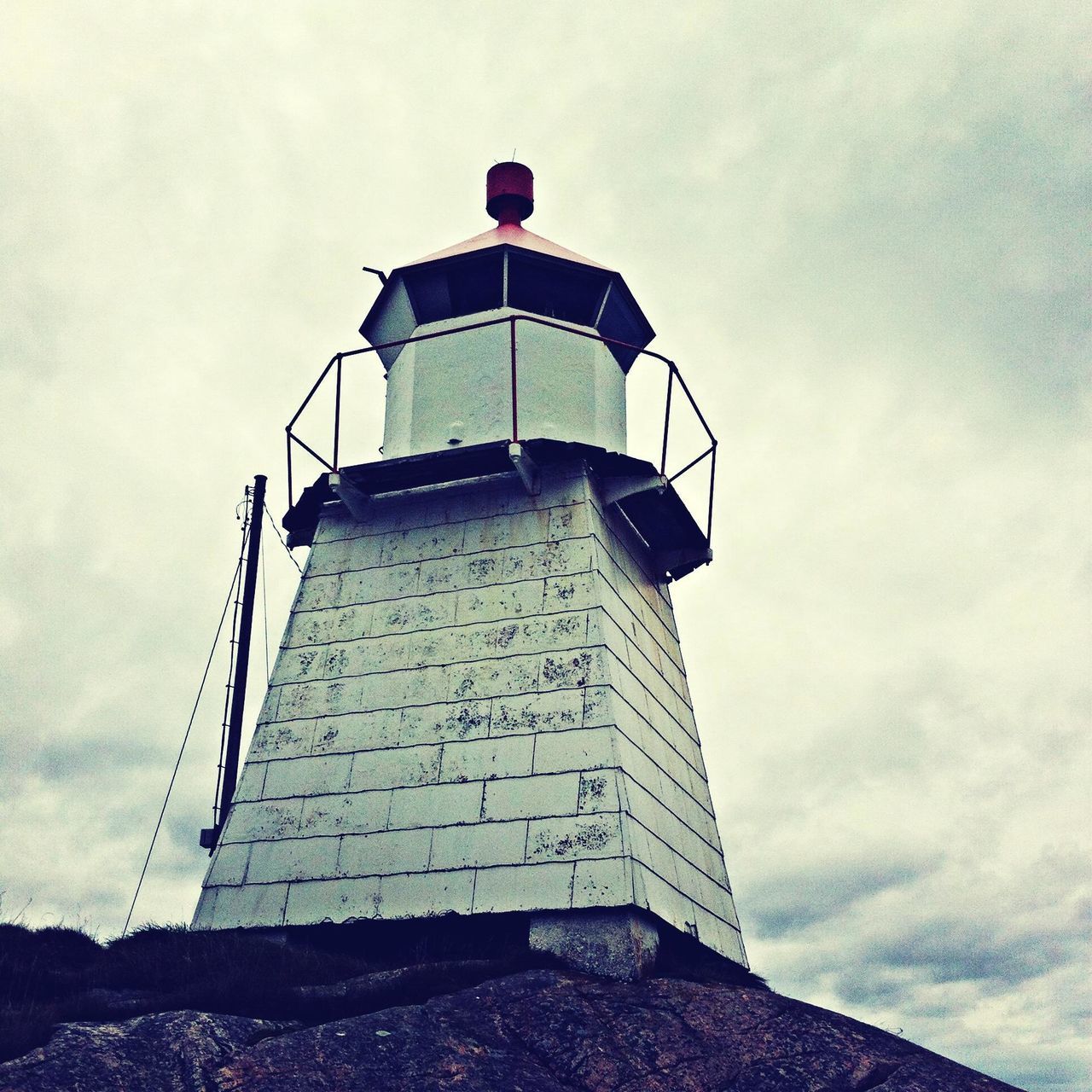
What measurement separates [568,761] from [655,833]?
1.33m

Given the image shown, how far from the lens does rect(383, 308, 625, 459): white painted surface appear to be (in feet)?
49.3

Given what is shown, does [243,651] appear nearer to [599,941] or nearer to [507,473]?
[507,473]

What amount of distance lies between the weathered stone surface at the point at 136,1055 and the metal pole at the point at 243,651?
7833 mm

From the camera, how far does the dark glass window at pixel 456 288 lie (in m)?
15.8

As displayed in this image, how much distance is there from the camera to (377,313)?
16734mm

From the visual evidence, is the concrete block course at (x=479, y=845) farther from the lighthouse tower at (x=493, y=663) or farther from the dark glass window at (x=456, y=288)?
the dark glass window at (x=456, y=288)

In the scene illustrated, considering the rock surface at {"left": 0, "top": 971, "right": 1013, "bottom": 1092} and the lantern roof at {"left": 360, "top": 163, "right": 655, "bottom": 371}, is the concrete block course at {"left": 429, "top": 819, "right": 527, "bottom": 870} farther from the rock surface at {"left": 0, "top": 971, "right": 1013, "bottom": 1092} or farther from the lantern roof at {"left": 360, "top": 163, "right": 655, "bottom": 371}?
the lantern roof at {"left": 360, "top": 163, "right": 655, "bottom": 371}

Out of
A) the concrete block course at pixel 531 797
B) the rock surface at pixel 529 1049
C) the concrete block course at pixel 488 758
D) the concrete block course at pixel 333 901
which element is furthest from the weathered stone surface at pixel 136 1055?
the concrete block course at pixel 488 758

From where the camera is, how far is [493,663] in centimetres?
1302

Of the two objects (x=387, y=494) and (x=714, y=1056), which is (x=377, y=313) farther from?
(x=714, y=1056)

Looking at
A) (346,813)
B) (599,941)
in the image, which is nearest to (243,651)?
(346,813)

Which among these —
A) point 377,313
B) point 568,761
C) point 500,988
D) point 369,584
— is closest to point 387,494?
point 369,584

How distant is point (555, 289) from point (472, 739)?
270 inches

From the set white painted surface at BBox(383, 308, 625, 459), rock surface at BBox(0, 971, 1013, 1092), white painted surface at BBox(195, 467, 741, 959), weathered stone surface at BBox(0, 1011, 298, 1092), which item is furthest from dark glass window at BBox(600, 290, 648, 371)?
weathered stone surface at BBox(0, 1011, 298, 1092)
